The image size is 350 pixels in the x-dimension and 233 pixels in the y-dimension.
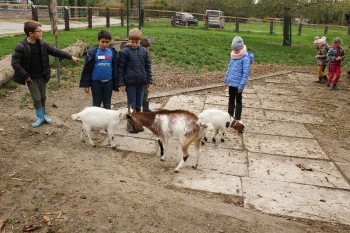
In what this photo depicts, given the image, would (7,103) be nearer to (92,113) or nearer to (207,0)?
(92,113)

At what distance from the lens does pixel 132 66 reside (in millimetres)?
5797

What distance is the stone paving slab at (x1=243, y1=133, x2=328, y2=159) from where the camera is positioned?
19.0 ft

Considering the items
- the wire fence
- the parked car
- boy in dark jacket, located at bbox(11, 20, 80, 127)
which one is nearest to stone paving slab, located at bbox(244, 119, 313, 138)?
boy in dark jacket, located at bbox(11, 20, 80, 127)

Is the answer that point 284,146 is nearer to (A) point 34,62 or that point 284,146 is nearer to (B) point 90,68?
(B) point 90,68

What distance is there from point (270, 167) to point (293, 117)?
3.11 metres

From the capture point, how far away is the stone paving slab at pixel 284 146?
580 cm

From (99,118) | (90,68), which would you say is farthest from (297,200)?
(90,68)

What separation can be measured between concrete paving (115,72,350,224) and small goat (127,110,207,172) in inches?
17.7

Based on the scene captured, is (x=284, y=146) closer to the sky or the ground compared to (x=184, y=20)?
closer to the ground

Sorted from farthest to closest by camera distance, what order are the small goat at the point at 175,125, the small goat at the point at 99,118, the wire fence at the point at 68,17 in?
the wire fence at the point at 68,17 → the small goat at the point at 99,118 → the small goat at the point at 175,125

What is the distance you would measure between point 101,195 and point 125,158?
4.73 feet

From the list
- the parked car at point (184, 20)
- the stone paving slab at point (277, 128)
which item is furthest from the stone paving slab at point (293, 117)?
the parked car at point (184, 20)

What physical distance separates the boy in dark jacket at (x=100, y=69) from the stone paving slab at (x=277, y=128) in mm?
3068

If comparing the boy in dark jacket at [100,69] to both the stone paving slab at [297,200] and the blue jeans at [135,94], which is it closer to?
the blue jeans at [135,94]
